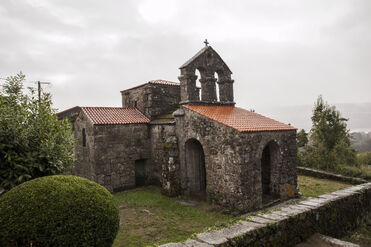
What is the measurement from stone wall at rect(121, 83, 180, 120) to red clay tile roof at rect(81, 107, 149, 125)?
2.02 feet

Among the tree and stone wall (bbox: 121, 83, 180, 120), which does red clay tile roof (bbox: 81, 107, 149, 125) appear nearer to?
stone wall (bbox: 121, 83, 180, 120)

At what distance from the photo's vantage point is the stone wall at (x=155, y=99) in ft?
49.6

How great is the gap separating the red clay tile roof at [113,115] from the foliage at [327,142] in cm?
1467

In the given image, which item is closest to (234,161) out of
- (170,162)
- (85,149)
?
(170,162)

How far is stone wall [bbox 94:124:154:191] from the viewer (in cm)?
1273

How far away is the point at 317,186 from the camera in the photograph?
1345cm

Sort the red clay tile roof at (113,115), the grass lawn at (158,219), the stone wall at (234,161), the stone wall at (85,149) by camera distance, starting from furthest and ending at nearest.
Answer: the red clay tile roof at (113,115) → the stone wall at (85,149) → the stone wall at (234,161) → the grass lawn at (158,219)

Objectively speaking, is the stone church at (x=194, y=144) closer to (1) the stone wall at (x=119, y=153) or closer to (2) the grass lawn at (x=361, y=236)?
(1) the stone wall at (x=119, y=153)

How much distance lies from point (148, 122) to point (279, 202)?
8.67 metres

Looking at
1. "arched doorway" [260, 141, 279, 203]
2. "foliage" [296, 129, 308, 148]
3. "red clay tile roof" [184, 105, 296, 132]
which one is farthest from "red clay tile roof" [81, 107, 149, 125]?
"foliage" [296, 129, 308, 148]

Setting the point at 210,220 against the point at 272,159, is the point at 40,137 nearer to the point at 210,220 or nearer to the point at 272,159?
the point at 210,220

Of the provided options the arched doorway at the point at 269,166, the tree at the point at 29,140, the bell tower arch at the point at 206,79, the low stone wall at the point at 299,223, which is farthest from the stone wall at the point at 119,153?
the low stone wall at the point at 299,223

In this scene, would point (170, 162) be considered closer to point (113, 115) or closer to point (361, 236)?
point (113, 115)

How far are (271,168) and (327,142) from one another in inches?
499
